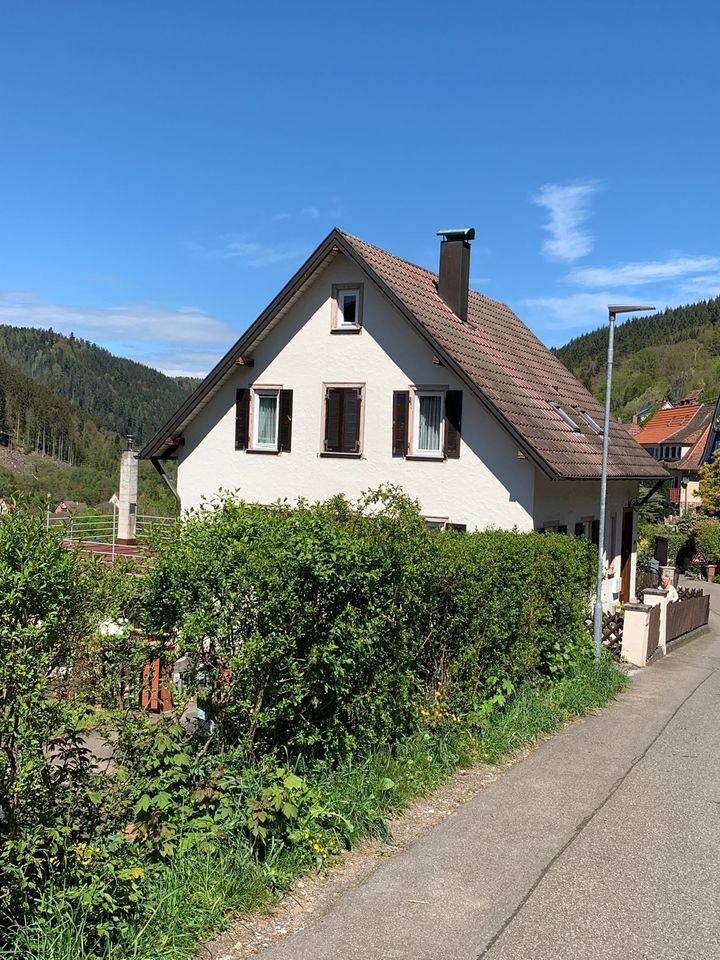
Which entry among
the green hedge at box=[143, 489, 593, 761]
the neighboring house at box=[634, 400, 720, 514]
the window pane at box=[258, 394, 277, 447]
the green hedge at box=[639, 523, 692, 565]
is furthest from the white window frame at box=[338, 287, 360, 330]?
the neighboring house at box=[634, 400, 720, 514]

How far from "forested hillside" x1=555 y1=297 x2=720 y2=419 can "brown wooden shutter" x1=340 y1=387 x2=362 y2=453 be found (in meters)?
109

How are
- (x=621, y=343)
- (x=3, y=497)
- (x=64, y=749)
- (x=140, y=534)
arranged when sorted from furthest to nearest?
(x=621, y=343) → (x=140, y=534) → (x=3, y=497) → (x=64, y=749)

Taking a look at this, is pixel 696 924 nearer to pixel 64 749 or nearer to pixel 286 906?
pixel 286 906

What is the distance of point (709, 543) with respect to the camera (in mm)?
48562

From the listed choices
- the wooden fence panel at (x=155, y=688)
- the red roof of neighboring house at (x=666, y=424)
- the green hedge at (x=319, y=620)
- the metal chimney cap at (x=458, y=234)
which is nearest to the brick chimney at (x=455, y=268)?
the metal chimney cap at (x=458, y=234)

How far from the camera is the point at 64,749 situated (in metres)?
4.55

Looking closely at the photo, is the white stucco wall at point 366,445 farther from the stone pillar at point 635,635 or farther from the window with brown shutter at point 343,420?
the stone pillar at point 635,635

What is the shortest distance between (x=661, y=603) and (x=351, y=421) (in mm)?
7782

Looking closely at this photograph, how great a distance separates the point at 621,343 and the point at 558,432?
526 feet

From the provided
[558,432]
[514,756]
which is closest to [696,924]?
[514,756]

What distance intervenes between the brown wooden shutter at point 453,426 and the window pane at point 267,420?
4.52 metres

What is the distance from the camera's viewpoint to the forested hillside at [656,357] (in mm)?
142875

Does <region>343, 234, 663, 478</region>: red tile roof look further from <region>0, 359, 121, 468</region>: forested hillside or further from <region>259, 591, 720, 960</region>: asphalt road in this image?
<region>0, 359, 121, 468</region>: forested hillside

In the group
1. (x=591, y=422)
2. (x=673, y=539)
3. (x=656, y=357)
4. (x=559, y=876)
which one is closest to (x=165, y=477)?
(x=591, y=422)
